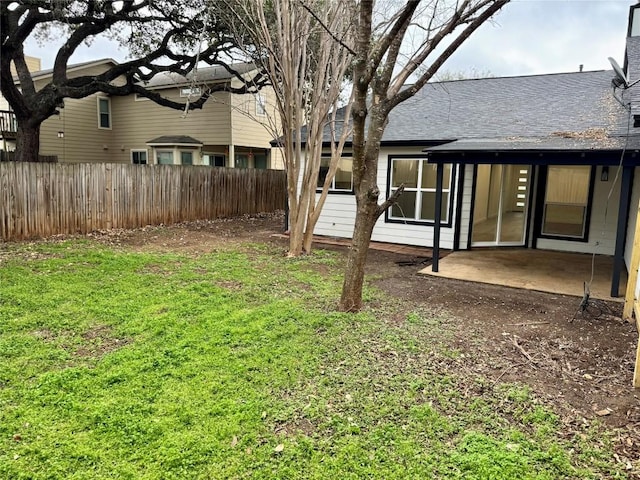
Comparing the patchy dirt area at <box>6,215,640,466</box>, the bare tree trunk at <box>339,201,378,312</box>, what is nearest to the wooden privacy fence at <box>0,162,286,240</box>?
the patchy dirt area at <box>6,215,640,466</box>

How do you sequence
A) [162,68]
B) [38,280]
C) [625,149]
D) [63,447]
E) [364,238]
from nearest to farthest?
[63,447] < [364,238] < [625,149] < [38,280] < [162,68]

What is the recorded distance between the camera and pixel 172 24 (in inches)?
502

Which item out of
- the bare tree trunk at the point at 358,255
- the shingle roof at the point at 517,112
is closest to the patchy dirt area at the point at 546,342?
the bare tree trunk at the point at 358,255

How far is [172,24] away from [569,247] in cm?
1227

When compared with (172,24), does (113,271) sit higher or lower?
lower

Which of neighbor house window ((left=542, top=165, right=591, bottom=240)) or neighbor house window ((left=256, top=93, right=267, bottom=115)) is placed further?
neighbor house window ((left=542, top=165, right=591, bottom=240))

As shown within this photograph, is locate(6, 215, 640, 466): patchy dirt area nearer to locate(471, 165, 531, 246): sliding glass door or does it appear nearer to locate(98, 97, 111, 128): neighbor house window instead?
locate(471, 165, 531, 246): sliding glass door

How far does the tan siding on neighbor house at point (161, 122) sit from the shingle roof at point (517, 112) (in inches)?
328

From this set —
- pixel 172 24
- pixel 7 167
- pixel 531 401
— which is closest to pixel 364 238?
pixel 531 401

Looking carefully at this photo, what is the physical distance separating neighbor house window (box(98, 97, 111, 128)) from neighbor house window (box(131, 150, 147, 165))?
1.91 meters

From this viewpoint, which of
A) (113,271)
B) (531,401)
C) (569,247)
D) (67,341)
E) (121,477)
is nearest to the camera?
(121,477)

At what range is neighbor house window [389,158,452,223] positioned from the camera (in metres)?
9.66

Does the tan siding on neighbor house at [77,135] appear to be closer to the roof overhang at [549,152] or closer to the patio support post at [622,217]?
the roof overhang at [549,152]

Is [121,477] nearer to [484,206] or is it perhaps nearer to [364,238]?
[364,238]
